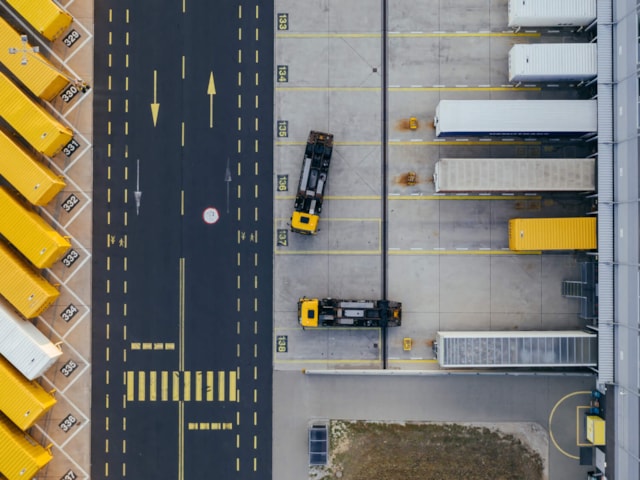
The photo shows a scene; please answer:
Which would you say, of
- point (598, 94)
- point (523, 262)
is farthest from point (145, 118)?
point (598, 94)

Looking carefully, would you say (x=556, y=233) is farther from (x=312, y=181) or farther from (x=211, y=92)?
(x=211, y=92)

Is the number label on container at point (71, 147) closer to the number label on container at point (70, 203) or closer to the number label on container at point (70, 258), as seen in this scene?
the number label on container at point (70, 203)

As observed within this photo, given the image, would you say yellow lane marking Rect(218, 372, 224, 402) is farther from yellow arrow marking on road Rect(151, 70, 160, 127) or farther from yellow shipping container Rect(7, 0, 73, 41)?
yellow shipping container Rect(7, 0, 73, 41)

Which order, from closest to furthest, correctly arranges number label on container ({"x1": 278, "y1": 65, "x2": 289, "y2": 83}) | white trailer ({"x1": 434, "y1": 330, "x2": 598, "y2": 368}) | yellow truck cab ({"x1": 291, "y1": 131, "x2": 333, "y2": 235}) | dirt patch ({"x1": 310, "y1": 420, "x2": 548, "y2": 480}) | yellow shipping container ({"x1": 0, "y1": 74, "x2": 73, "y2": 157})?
yellow shipping container ({"x1": 0, "y1": 74, "x2": 73, "y2": 157}) → white trailer ({"x1": 434, "y1": 330, "x2": 598, "y2": 368}) → yellow truck cab ({"x1": 291, "y1": 131, "x2": 333, "y2": 235}) → dirt patch ({"x1": 310, "y1": 420, "x2": 548, "y2": 480}) → number label on container ({"x1": 278, "y1": 65, "x2": 289, "y2": 83})

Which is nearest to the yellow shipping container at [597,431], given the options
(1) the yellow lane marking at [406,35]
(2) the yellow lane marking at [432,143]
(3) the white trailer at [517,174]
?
(3) the white trailer at [517,174]

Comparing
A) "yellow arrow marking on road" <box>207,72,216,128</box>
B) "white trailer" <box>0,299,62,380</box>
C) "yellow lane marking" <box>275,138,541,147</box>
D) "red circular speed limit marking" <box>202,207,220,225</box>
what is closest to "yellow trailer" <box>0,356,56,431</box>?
"white trailer" <box>0,299,62,380</box>

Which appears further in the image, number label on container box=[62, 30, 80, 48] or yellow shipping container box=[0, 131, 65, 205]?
number label on container box=[62, 30, 80, 48]
